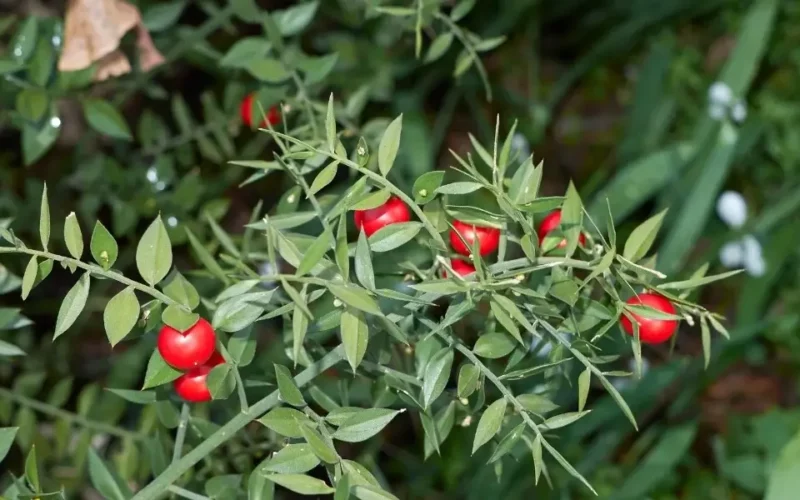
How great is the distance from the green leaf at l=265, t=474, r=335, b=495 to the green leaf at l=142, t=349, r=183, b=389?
13cm

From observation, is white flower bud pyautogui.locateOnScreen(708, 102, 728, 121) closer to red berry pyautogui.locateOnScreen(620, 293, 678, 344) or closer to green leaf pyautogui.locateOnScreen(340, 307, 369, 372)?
red berry pyautogui.locateOnScreen(620, 293, 678, 344)

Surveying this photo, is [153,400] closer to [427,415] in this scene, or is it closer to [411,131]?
[427,415]

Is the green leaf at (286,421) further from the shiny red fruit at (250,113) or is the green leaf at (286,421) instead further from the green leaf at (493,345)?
the shiny red fruit at (250,113)

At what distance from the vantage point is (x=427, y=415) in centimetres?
75

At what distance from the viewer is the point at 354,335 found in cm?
64

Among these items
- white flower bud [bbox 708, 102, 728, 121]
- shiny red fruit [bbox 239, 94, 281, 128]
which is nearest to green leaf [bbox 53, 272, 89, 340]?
shiny red fruit [bbox 239, 94, 281, 128]

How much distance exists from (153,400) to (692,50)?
53.5 inches

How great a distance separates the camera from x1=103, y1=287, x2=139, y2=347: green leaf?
65cm

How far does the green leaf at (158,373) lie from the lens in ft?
2.36

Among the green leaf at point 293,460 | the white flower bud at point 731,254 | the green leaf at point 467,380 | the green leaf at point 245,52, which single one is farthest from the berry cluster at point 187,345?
the white flower bud at point 731,254

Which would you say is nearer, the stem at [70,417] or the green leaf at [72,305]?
the green leaf at [72,305]

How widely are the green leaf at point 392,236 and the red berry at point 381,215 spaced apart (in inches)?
3.1

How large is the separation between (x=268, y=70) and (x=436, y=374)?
475 millimetres

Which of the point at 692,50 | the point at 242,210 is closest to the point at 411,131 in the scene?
the point at 242,210
